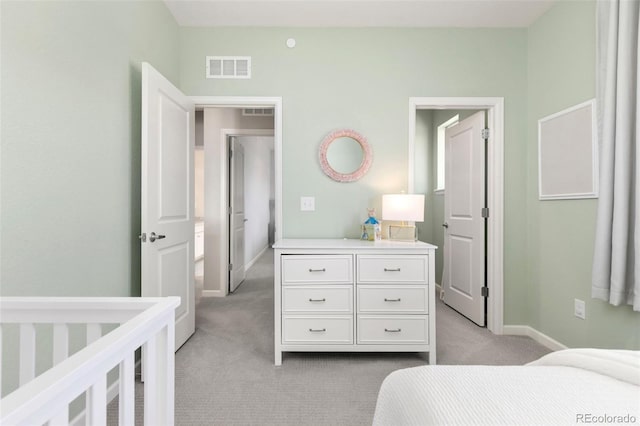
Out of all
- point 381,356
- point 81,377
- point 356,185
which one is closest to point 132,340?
point 81,377

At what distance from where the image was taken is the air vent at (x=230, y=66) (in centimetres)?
265

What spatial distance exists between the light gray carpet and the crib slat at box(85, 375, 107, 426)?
114cm

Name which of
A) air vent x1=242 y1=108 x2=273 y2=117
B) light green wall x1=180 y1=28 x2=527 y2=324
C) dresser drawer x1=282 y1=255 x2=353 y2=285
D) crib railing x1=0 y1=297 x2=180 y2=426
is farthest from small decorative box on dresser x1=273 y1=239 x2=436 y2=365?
air vent x1=242 y1=108 x2=273 y2=117

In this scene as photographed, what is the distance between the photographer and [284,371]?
204 cm

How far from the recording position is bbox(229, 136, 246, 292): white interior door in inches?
155

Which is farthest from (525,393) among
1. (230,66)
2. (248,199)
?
(248,199)

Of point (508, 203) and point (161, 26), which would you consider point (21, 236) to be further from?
point (508, 203)

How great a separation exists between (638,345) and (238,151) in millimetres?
4138

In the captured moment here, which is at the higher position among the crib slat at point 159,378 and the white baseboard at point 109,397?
the crib slat at point 159,378

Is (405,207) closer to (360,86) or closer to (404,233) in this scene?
(404,233)

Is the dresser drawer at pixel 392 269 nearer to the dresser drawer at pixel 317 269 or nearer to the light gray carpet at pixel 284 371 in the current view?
the dresser drawer at pixel 317 269

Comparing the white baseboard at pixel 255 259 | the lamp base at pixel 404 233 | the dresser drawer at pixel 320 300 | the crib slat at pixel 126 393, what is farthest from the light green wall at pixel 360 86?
the white baseboard at pixel 255 259

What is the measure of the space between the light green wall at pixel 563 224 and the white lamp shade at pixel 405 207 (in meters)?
1.02

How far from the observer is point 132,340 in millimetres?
693
